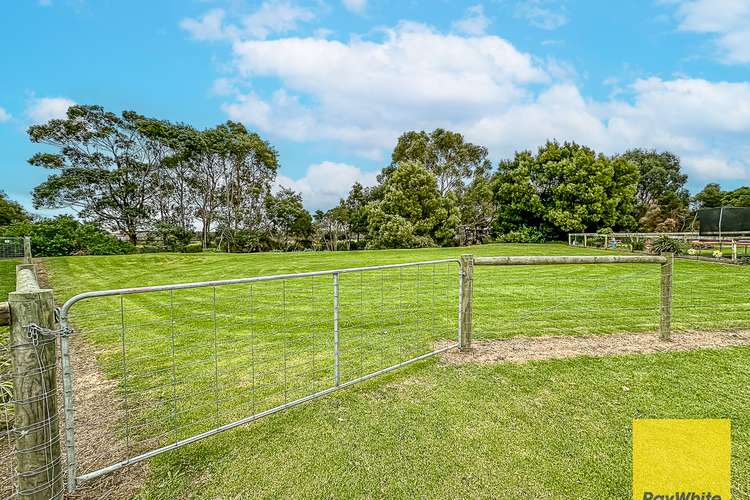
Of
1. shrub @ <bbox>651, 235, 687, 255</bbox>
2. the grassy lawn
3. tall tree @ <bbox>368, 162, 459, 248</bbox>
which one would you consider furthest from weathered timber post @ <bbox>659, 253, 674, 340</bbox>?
tall tree @ <bbox>368, 162, 459, 248</bbox>

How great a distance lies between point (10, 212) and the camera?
2891 cm

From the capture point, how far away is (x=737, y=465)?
2236 millimetres

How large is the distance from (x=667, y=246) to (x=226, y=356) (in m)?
18.5

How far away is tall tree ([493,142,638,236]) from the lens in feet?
82.3

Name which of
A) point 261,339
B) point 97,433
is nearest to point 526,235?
point 261,339

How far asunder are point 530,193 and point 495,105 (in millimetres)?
8107

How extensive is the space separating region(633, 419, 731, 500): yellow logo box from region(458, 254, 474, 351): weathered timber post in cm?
182

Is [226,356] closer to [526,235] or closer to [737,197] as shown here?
[526,235]

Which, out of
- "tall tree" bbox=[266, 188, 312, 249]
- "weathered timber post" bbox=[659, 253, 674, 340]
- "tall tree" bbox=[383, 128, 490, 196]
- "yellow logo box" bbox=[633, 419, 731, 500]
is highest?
"tall tree" bbox=[383, 128, 490, 196]

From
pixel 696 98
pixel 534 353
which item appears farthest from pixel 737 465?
pixel 696 98

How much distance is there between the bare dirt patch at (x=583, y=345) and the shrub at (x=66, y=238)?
2529 centimetres

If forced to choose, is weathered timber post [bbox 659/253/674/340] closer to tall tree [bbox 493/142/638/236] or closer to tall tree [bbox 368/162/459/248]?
tall tree [bbox 368/162/459/248]

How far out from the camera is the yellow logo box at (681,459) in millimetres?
2068

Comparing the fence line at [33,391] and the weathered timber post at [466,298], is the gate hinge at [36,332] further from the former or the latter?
the weathered timber post at [466,298]
